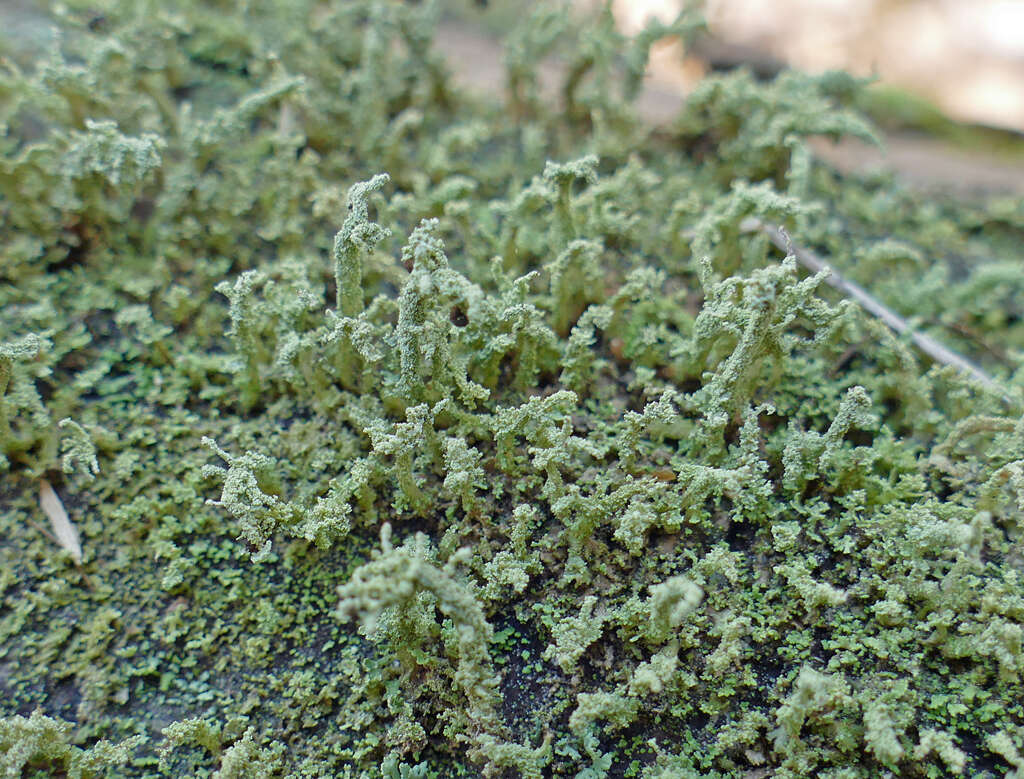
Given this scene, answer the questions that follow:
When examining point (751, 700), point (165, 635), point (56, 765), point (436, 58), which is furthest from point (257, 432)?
point (436, 58)

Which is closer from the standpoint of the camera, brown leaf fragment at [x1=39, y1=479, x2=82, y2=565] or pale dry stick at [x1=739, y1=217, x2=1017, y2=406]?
brown leaf fragment at [x1=39, y1=479, x2=82, y2=565]

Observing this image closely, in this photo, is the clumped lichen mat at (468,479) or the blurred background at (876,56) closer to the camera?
the clumped lichen mat at (468,479)

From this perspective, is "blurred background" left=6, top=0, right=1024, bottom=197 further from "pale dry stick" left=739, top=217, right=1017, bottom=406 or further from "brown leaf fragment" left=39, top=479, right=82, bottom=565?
"brown leaf fragment" left=39, top=479, right=82, bottom=565

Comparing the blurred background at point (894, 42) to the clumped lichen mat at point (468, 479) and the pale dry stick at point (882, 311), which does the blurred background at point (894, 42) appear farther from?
the pale dry stick at point (882, 311)

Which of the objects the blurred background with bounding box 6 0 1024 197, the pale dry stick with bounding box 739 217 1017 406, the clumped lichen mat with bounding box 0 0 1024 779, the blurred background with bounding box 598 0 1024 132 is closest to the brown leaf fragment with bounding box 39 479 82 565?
the clumped lichen mat with bounding box 0 0 1024 779

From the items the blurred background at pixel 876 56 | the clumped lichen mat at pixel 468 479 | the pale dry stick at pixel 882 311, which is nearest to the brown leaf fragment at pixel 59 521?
the clumped lichen mat at pixel 468 479

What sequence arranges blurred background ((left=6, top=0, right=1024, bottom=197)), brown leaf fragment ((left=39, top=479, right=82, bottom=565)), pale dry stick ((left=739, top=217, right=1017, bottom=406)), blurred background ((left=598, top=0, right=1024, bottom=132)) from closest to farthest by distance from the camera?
brown leaf fragment ((left=39, top=479, right=82, bottom=565))
pale dry stick ((left=739, top=217, right=1017, bottom=406))
blurred background ((left=6, top=0, right=1024, bottom=197))
blurred background ((left=598, top=0, right=1024, bottom=132))
